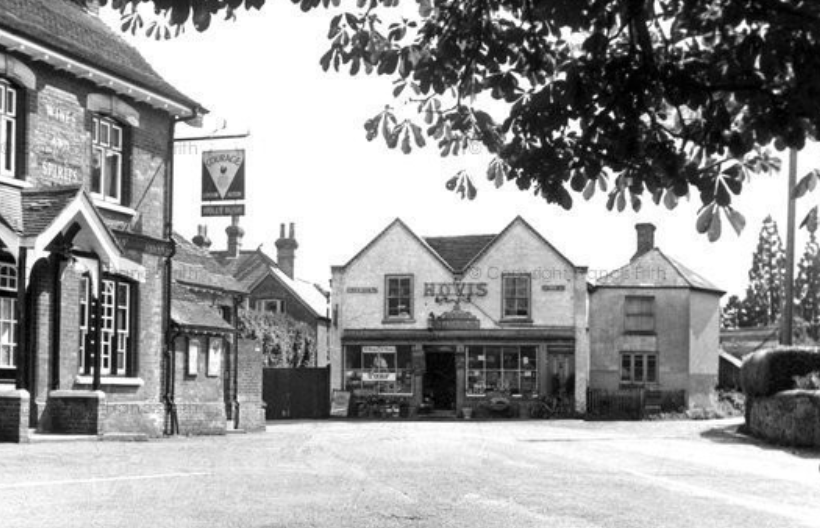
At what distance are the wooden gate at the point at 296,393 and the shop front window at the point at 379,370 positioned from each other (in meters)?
1.09

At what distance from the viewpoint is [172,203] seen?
24281 millimetres

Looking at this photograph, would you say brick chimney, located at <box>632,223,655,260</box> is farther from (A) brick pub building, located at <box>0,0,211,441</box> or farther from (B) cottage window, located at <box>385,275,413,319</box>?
(A) brick pub building, located at <box>0,0,211,441</box>

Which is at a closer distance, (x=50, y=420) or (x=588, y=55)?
(x=588, y=55)

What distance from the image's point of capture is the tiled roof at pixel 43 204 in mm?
18453

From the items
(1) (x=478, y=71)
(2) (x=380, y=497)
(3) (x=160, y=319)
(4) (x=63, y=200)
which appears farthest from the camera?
(3) (x=160, y=319)

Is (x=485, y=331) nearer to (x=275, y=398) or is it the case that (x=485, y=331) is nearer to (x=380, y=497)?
(x=275, y=398)

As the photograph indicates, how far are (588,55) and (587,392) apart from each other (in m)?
40.4

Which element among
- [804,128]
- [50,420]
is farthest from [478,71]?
[50,420]

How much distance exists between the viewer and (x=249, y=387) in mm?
30938

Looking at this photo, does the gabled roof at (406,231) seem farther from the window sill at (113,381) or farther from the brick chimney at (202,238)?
the window sill at (113,381)

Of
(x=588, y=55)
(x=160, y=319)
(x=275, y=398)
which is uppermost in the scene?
(x=588, y=55)

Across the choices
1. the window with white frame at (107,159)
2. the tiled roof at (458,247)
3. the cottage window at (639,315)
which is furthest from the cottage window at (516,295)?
the window with white frame at (107,159)

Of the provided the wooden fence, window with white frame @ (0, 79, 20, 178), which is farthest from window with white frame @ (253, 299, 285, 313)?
window with white frame @ (0, 79, 20, 178)

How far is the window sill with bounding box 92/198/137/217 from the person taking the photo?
21.6 metres
